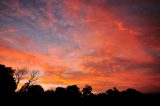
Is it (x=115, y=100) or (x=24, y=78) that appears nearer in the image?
(x=115, y=100)

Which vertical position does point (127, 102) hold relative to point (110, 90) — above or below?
below

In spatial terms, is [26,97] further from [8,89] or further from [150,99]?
[8,89]

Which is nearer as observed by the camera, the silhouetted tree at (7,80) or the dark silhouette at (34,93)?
the dark silhouette at (34,93)

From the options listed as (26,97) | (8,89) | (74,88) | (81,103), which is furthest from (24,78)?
(81,103)

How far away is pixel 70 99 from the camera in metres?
32.8

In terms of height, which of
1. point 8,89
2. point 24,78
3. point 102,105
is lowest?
point 102,105

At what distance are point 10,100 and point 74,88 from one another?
2614 inches

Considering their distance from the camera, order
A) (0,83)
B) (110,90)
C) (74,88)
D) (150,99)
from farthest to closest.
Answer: (110,90) < (74,88) < (0,83) < (150,99)

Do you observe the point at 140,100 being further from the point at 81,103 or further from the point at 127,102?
the point at 81,103

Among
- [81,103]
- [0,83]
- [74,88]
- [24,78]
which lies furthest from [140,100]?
[74,88]

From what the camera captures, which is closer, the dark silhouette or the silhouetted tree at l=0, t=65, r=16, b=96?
the dark silhouette

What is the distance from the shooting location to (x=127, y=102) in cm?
2831

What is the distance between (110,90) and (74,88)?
21540 mm

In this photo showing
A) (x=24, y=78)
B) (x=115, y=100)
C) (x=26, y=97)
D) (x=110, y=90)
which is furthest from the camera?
(x=110, y=90)
